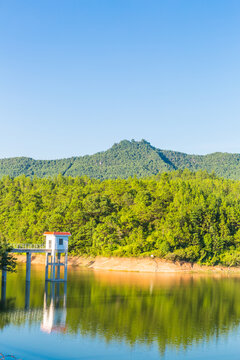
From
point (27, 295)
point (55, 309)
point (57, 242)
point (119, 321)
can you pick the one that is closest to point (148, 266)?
point (57, 242)

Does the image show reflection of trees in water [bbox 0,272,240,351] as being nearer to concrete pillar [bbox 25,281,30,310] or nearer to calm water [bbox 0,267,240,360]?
calm water [bbox 0,267,240,360]

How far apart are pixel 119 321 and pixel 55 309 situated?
25.6ft

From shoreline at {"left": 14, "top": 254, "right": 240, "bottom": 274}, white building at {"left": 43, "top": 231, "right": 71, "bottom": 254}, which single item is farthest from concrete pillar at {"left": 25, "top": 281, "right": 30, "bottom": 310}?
shoreline at {"left": 14, "top": 254, "right": 240, "bottom": 274}

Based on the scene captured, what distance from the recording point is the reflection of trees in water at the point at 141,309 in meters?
38.6

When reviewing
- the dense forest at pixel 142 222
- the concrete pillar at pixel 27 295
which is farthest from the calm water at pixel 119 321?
the dense forest at pixel 142 222

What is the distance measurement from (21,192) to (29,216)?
2836cm

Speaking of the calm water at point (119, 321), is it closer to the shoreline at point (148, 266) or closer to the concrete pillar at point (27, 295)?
the concrete pillar at point (27, 295)

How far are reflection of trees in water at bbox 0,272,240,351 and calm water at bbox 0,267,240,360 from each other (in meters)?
0.08

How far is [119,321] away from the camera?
138ft

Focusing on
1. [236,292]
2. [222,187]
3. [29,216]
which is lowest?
[236,292]

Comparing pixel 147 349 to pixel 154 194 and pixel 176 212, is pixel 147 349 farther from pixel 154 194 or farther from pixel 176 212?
pixel 154 194

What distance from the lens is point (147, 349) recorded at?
112ft

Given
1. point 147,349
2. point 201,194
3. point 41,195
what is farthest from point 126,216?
point 147,349

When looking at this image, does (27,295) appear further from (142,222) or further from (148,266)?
(142,222)
